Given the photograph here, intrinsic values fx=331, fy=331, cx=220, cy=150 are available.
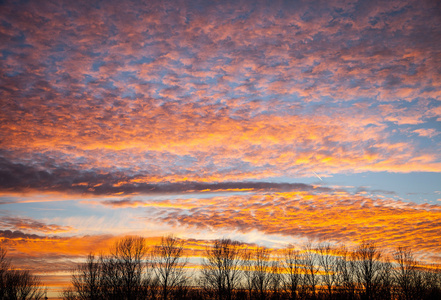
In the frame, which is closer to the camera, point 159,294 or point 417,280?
point 159,294

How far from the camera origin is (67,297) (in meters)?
66.0

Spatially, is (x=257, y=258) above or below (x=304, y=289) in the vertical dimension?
above

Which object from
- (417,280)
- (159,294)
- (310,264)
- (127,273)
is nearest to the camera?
(127,273)

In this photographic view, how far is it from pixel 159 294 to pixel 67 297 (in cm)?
1865

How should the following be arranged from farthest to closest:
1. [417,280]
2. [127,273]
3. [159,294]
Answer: [417,280], [159,294], [127,273]

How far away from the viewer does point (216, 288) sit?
7288 centimetres

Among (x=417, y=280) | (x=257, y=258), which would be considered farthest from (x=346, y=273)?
(x=257, y=258)

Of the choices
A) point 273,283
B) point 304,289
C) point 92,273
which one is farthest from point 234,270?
point 92,273

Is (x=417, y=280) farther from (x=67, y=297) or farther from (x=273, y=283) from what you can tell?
(x=67, y=297)

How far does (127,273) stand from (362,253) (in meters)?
47.3

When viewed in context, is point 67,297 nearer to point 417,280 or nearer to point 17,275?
point 17,275

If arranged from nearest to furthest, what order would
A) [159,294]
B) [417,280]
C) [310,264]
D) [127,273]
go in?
[127,273] < [159,294] < [417,280] < [310,264]

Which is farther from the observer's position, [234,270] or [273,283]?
[273,283]

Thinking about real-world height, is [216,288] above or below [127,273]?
below
